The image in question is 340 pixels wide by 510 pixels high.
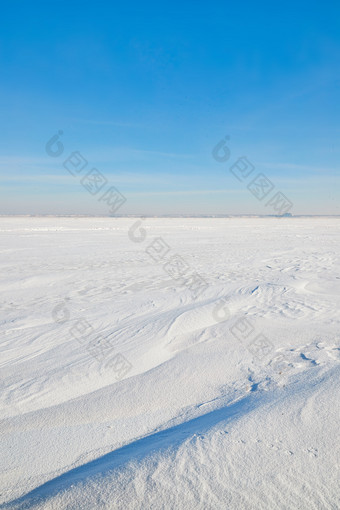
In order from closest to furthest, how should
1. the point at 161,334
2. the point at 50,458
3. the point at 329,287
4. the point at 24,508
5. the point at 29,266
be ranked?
the point at 24,508 < the point at 50,458 < the point at 161,334 < the point at 329,287 < the point at 29,266

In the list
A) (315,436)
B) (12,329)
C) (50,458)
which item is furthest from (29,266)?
(315,436)

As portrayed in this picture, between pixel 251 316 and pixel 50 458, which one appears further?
pixel 251 316

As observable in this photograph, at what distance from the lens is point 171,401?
2541 mm

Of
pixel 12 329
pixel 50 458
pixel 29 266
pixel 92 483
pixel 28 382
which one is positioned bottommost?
pixel 29 266

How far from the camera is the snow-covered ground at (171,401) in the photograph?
1.70 m

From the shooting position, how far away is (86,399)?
2.59 meters

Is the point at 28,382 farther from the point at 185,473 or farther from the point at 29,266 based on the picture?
the point at 29,266

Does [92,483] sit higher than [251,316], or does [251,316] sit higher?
[251,316]

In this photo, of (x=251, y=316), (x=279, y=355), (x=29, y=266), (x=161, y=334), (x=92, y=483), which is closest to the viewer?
(x=92, y=483)

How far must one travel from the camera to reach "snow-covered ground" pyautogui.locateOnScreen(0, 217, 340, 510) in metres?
1.70

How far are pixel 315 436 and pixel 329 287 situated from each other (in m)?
4.71

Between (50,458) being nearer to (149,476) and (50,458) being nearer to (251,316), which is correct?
(149,476)

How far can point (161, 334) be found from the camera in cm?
393

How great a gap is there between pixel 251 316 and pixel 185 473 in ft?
9.88
